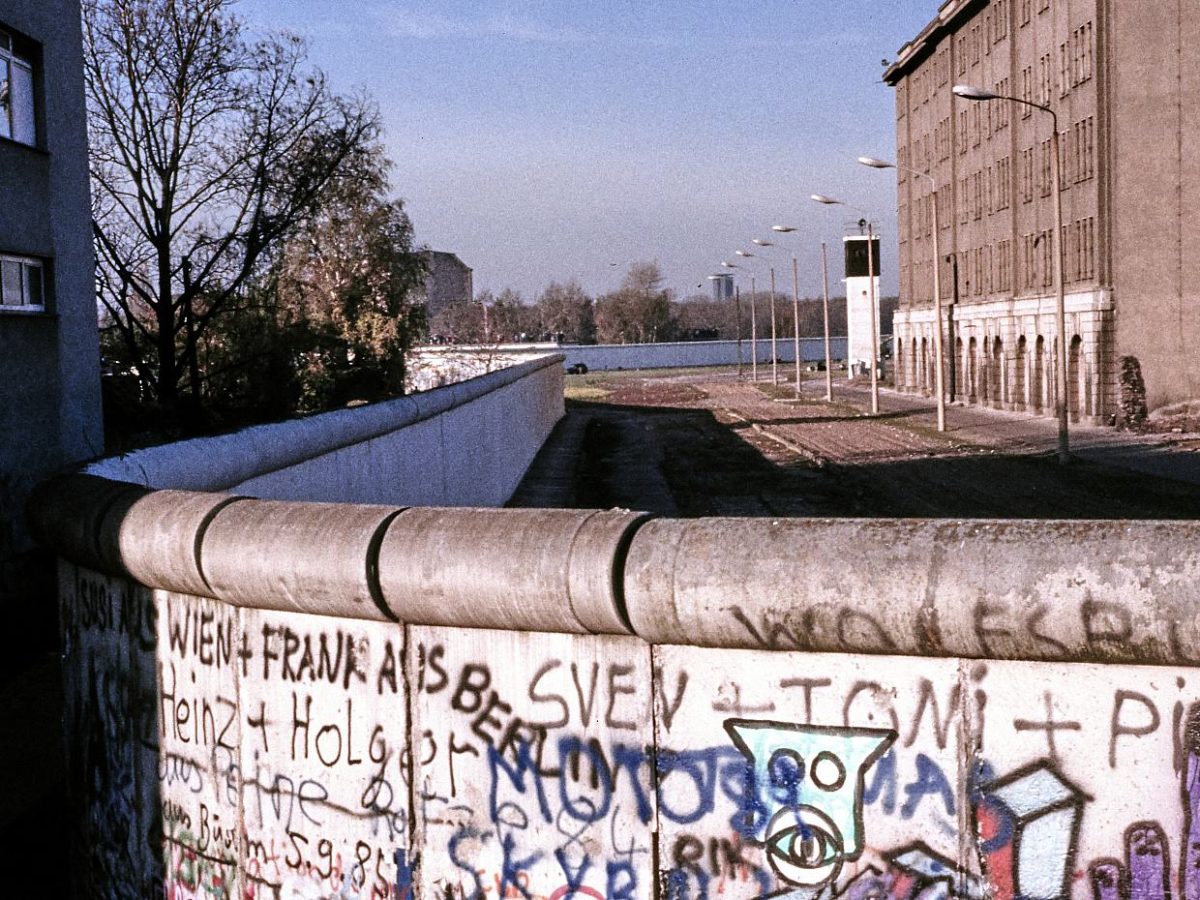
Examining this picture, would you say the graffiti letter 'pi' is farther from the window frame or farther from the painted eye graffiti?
the window frame

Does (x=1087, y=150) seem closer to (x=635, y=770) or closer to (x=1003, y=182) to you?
(x=1003, y=182)

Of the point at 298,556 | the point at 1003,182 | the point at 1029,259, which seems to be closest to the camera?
the point at 298,556

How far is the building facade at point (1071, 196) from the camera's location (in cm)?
4653

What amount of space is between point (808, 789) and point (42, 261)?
18758mm

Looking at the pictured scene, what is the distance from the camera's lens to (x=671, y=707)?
4602mm

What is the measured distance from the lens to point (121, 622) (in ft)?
22.4

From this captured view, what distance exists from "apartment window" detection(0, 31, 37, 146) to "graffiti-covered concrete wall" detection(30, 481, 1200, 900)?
1534cm

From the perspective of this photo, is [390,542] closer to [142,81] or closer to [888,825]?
[888,825]

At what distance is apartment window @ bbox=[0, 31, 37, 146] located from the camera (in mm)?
19734

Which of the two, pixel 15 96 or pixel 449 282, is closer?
pixel 15 96

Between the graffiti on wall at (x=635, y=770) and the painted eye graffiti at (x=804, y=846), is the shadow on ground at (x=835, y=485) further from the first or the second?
the painted eye graffiti at (x=804, y=846)

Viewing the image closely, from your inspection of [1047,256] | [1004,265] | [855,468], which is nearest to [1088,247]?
[1047,256]

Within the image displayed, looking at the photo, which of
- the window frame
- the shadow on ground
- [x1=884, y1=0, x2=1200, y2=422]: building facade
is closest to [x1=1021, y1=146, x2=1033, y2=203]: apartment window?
[x1=884, y1=0, x2=1200, y2=422]: building facade

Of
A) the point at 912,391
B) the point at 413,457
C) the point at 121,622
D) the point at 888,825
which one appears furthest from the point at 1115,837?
the point at 912,391
